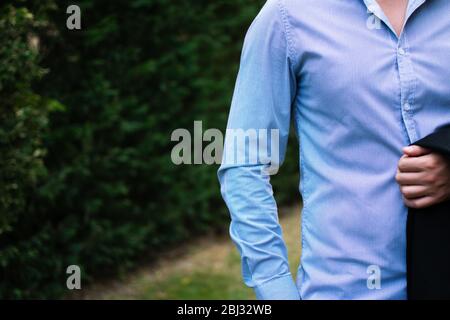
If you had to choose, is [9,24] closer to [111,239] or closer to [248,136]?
[111,239]

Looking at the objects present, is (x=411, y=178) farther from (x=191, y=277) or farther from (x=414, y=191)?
(x=191, y=277)

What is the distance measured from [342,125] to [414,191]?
24 centimetres

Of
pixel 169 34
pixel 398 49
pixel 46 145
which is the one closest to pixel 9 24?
pixel 46 145

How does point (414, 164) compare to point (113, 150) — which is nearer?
point (414, 164)

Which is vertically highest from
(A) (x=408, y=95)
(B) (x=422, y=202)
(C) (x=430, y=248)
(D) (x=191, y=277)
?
(A) (x=408, y=95)

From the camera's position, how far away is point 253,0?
816 cm

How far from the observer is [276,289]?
189 centimetres

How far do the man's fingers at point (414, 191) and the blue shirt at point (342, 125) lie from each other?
4cm
